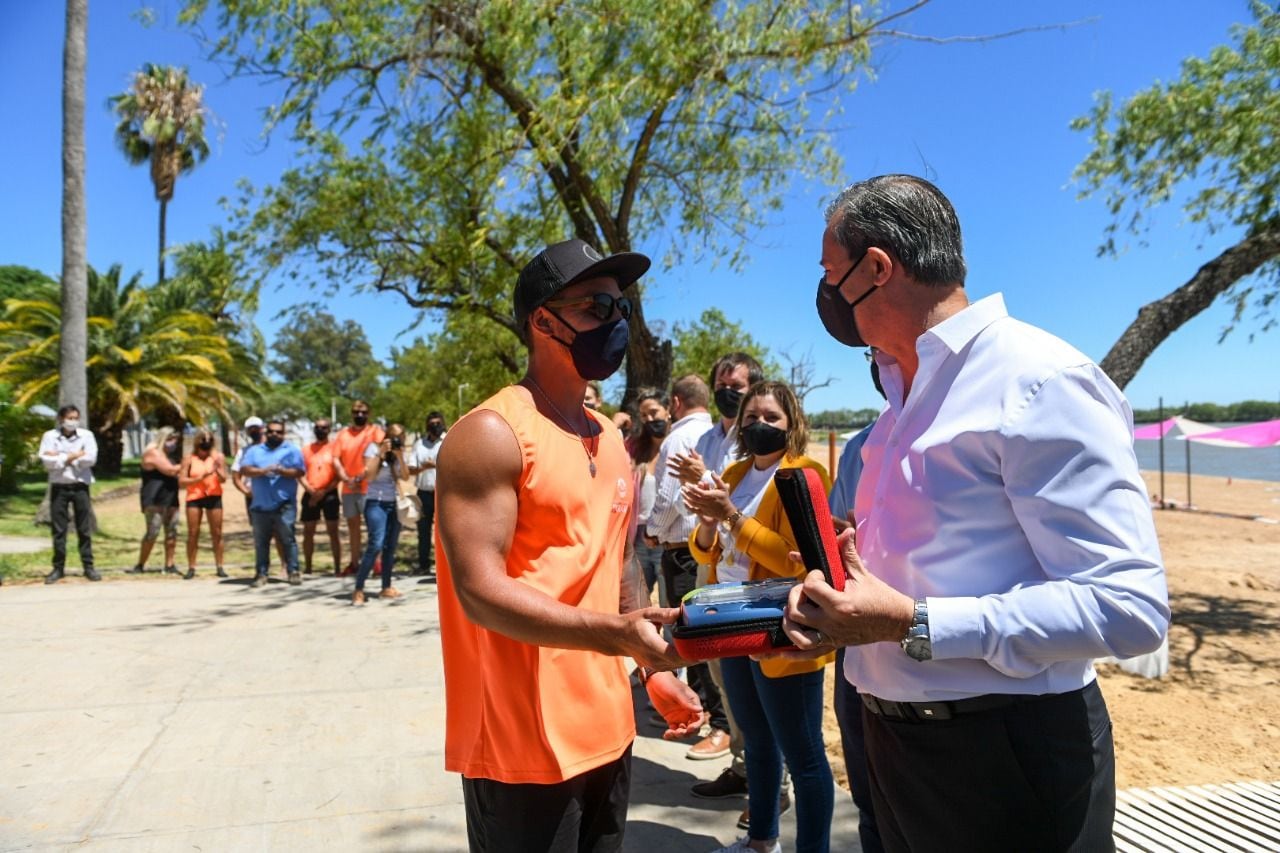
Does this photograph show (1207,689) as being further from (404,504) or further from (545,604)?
(404,504)

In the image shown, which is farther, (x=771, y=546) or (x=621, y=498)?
(x=771, y=546)

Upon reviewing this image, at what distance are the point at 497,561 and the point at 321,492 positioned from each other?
9.59 meters

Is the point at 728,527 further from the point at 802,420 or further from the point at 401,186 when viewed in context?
the point at 401,186

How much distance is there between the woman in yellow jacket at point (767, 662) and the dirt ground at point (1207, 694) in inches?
51.2

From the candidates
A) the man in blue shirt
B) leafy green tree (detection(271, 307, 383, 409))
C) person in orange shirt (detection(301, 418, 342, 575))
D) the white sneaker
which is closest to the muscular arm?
the white sneaker

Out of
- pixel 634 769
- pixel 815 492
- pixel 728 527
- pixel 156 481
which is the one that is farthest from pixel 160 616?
pixel 815 492

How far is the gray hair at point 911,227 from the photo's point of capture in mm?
1710

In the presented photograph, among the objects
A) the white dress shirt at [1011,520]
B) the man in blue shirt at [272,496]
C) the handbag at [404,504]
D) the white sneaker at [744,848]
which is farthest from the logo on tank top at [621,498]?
the man in blue shirt at [272,496]

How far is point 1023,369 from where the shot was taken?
59.4 inches

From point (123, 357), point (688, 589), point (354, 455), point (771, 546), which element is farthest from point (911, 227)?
point (123, 357)

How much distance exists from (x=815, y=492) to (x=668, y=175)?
32.0ft

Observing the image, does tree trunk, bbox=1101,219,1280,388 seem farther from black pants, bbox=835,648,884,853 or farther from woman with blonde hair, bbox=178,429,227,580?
woman with blonde hair, bbox=178,429,227,580

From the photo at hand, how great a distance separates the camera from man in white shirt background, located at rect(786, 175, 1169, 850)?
1421 mm

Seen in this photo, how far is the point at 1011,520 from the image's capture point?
4.97 feet
